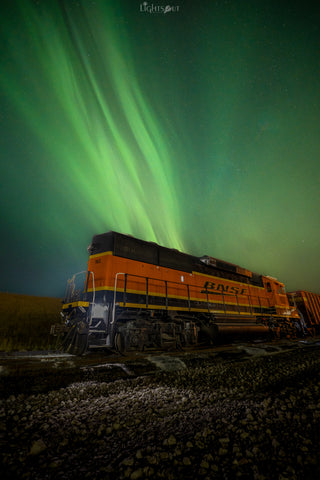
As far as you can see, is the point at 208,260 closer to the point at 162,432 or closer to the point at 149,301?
the point at 149,301

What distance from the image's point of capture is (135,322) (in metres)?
8.33

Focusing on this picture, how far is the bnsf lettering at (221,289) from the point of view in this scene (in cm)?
1231

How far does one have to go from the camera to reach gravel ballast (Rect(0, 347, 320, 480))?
166 centimetres

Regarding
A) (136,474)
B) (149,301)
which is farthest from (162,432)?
(149,301)

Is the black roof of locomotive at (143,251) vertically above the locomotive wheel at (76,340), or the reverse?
the black roof of locomotive at (143,251)

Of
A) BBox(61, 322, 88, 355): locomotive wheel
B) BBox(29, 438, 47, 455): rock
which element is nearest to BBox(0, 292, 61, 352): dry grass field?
BBox(61, 322, 88, 355): locomotive wheel

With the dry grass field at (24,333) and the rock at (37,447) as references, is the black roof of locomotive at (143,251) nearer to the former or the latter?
the dry grass field at (24,333)

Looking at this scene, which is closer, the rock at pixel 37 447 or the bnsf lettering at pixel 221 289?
the rock at pixel 37 447

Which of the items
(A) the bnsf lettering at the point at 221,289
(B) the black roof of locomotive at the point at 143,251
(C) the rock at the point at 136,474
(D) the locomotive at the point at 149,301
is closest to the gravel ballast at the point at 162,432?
(C) the rock at the point at 136,474

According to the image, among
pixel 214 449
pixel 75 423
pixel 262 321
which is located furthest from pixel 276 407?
pixel 262 321

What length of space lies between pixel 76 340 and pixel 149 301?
3126mm

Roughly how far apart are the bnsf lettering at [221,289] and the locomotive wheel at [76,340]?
22.6 feet

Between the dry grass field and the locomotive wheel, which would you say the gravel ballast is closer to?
the locomotive wheel

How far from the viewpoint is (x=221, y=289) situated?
13.2 m
